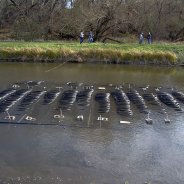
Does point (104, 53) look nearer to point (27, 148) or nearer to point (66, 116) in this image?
point (66, 116)

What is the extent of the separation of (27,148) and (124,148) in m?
3.46

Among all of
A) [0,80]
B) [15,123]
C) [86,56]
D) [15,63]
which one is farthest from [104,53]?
[15,123]

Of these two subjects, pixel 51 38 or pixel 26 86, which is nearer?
pixel 26 86

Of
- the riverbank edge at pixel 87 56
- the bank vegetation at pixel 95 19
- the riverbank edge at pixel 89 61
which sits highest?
the bank vegetation at pixel 95 19

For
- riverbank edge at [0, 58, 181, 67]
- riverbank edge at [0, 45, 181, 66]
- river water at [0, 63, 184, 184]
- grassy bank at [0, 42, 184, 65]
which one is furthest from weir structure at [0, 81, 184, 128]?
grassy bank at [0, 42, 184, 65]

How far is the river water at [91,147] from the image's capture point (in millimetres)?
11805

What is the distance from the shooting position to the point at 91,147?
14.1 meters

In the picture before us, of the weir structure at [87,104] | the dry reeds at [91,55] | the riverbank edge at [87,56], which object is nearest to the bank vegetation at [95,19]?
the dry reeds at [91,55]

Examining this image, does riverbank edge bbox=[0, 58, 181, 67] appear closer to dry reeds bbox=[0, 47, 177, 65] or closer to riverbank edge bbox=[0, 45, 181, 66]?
riverbank edge bbox=[0, 45, 181, 66]

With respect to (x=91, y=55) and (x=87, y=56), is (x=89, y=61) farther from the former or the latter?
(x=91, y=55)

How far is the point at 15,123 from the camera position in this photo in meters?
16.6

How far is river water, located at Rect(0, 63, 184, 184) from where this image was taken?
38.7ft

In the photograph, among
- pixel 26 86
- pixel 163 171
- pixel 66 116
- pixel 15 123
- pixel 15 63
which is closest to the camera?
pixel 163 171

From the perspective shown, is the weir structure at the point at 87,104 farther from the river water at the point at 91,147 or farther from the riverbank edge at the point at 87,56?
the riverbank edge at the point at 87,56
